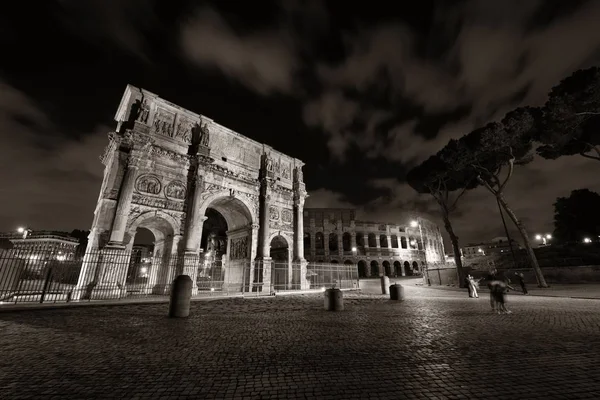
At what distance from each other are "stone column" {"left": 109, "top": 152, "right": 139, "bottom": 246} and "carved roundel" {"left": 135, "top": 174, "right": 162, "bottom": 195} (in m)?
0.56

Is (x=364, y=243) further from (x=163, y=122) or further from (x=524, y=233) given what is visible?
(x=163, y=122)

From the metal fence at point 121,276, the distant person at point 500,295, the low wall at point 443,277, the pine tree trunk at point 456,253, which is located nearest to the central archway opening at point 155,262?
the metal fence at point 121,276

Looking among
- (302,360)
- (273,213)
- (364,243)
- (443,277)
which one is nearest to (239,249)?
(273,213)

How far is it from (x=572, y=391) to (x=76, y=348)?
21.8ft

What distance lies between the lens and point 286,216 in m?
21.8

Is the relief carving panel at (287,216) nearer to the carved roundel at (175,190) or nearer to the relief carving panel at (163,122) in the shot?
the carved roundel at (175,190)

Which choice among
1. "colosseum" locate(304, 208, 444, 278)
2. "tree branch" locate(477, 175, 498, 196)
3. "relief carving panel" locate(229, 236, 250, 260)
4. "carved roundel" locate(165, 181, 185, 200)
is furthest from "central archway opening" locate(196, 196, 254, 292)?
"colosseum" locate(304, 208, 444, 278)

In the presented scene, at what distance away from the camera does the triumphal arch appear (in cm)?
1307

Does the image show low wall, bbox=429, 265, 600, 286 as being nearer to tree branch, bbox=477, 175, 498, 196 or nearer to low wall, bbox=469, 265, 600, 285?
low wall, bbox=469, 265, 600, 285

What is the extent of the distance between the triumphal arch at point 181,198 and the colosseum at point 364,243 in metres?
23.7

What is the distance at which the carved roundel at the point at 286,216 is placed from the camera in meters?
21.5

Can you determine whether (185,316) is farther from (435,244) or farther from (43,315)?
(435,244)

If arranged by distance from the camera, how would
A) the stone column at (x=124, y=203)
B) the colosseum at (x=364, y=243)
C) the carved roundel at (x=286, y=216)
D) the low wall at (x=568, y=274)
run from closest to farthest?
the stone column at (x=124, y=203) < the low wall at (x=568, y=274) < the carved roundel at (x=286, y=216) < the colosseum at (x=364, y=243)

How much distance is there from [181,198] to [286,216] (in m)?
8.82
